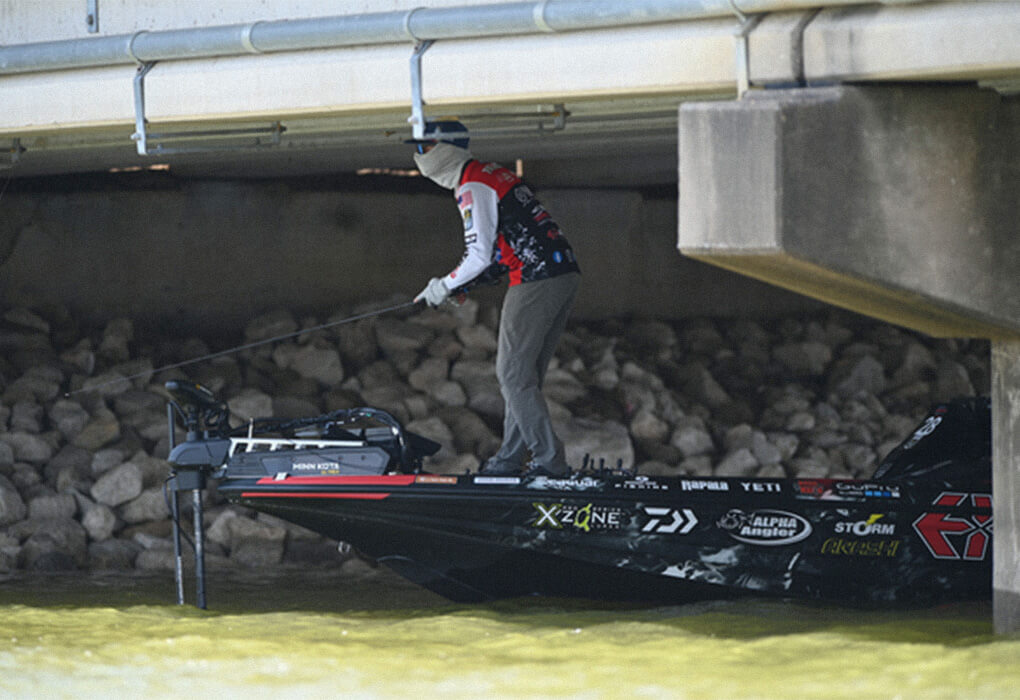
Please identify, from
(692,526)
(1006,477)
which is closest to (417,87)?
(692,526)

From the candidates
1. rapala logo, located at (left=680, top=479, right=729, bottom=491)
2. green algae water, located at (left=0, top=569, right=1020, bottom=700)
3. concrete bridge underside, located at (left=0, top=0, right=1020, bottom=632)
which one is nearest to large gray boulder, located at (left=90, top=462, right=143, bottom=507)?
green algae water, located at (left=0, top=569, right=1020, bottom=700)

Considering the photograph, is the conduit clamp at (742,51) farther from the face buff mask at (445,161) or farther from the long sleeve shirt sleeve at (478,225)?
the face buff mask at (445,161)

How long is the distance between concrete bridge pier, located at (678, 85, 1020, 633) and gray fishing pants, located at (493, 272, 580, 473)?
1681 mm

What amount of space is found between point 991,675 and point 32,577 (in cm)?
613

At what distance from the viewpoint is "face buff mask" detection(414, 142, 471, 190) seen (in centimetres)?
694

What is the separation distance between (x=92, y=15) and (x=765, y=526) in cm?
447

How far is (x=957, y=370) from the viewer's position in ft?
39.5

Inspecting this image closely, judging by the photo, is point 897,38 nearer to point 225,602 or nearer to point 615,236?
point 225,602

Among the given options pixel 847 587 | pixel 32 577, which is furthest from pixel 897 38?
pixel 32 577

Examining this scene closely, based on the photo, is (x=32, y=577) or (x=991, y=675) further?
(x=32, y=577)

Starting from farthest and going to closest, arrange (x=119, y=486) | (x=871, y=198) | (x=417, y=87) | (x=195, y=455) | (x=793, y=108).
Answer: (x=119, y=486) < (x=195, y=455) < (x=417, y=87) < (x=871, y=198) < (x=793, y=108)

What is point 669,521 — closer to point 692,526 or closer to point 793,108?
point 692,526

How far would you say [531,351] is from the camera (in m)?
6.94

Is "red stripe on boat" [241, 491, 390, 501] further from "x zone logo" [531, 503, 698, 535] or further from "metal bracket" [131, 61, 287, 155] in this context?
"metal bracket" [131, 61, 287, 155]
